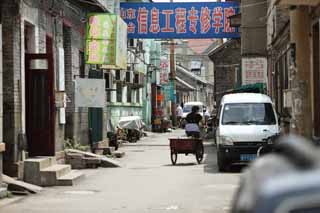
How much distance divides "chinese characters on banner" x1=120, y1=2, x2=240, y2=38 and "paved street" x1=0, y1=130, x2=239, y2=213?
12.2m

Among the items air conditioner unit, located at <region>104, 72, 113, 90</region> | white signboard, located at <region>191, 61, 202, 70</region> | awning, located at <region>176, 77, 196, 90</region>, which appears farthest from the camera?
white signboard, located at <region>191, 61, 202, 70</region>

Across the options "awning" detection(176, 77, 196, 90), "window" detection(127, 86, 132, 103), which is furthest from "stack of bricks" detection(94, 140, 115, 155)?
"awning" detection(176, 77, 196, 90)

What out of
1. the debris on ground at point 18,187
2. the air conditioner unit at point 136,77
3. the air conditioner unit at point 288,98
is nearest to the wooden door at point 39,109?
the debris on ground at point 18,187

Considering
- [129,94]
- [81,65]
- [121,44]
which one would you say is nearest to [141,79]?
[129,94]

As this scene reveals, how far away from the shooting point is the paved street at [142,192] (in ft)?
37.4

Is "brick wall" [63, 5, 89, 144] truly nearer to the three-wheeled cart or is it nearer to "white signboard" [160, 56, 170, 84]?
the three-wheeled cart

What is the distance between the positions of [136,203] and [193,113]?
29.5 ft

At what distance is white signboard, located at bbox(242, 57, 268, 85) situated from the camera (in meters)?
29.7

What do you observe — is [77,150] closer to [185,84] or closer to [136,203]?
[136,203]

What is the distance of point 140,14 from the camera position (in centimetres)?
3077

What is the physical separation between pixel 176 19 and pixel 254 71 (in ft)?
13.9

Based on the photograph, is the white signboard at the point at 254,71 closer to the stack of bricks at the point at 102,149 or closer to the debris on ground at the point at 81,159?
the stack of bricks at the point at 102,149

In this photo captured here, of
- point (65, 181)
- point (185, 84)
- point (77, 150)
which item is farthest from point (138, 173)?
point (185, 84)

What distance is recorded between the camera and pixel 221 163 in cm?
1741
